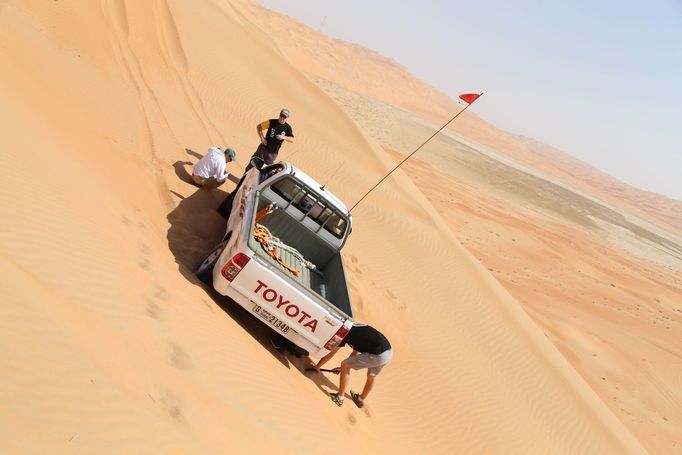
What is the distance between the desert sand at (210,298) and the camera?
390 centimetres

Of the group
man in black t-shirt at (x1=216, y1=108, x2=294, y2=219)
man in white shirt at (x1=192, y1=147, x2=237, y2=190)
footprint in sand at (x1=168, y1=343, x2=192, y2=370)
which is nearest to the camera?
footprint in sand at (x1=168, y1=343, x2=192, y2=370)

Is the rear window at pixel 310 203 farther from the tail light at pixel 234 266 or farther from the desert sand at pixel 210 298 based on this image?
the tail light at pixel 234 266

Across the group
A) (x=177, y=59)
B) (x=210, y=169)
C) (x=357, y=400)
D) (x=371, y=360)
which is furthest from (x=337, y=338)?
(x=177, y=59)

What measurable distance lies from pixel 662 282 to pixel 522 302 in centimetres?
1880

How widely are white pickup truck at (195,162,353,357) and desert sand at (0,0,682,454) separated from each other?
0.40 m

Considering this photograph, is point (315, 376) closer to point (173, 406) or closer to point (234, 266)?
point (234, 266)

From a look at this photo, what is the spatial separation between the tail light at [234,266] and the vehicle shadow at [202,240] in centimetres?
59

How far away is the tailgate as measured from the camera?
5805 millimetres

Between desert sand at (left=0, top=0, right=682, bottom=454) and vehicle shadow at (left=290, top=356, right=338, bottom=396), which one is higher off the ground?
desert sand at (left=0, top=0, right=682, bottom=454)

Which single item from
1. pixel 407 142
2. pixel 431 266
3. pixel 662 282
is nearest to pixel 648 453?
pixel 431 266

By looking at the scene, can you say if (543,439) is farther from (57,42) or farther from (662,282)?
(662,282)

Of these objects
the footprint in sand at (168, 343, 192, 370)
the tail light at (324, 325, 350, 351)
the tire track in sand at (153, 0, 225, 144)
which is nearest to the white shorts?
the tail light at (324, 325, 350, 351)

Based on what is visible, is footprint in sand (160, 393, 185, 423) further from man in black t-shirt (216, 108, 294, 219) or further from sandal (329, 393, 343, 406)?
man in black t-shirt (216, 108, 294, 219)

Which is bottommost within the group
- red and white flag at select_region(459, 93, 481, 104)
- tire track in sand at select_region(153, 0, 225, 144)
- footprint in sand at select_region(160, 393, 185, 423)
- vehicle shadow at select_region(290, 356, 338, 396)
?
vehicle shadow at select_region(290, 356, 338, 396)
